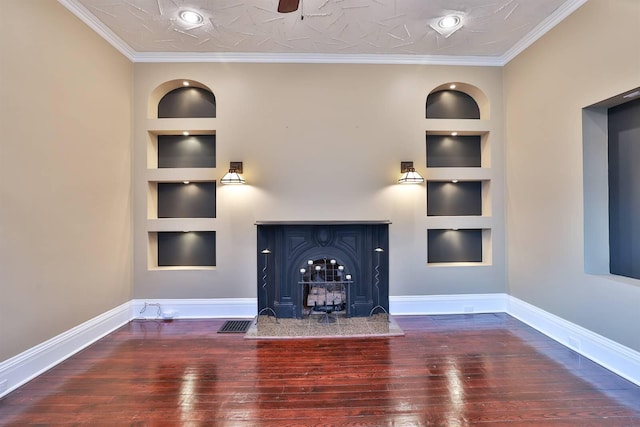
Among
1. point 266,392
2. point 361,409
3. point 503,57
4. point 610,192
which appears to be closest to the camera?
point 361,409

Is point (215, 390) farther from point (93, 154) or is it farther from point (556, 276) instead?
point (556, 276)

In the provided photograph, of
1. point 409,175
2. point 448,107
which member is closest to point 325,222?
point 409,175

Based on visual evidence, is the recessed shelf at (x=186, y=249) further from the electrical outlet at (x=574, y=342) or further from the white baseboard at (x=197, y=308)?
the electrical outlet at (x=574, y=342)

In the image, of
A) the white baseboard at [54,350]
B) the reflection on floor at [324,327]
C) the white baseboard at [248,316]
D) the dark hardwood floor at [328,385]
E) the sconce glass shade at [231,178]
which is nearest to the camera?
the dark hardwood floor at [328,385]

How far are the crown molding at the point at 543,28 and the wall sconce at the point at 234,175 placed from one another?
3.73 meters

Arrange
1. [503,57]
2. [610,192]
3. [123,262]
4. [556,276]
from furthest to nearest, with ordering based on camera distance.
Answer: [503,57], [123,262], [556,276], [610,192]

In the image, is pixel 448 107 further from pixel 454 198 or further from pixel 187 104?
pixel 187 104

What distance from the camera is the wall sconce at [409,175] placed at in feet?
11.2

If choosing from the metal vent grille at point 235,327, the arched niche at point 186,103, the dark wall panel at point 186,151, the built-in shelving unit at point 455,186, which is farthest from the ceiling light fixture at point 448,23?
the metal vent grille at point 235,327

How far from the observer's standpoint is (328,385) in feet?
7.25

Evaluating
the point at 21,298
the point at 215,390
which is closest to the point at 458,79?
the point at 215,390

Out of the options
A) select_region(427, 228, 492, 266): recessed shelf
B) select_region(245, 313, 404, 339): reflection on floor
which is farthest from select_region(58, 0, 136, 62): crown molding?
select_region(427, 228, 492, 266): recessed shelf

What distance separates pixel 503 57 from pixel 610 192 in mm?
2139

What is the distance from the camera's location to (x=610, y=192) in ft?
8.57
